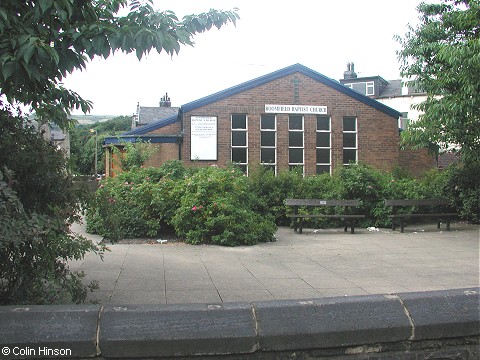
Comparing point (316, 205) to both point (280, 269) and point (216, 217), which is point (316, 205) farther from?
point (280, 269)

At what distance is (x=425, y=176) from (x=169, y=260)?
39.2ft

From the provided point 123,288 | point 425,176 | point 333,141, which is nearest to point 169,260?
point 123,288

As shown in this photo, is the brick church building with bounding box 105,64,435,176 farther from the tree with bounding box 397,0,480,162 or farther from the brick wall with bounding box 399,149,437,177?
the tree with bounding box 397,0,480,162

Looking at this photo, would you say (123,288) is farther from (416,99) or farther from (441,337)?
(416,99)

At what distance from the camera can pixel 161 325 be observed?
281 centimetres

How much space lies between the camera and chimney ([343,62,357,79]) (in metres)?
52.5

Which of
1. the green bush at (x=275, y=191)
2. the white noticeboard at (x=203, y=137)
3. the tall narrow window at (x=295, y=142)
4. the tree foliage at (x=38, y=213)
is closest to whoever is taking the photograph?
the tree foliage at (x=38, y=213)

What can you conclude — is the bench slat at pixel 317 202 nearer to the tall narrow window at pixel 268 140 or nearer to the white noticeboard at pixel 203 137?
the tall narrow window at pixel 268 140

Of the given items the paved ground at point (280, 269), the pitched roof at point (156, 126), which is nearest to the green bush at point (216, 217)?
the paved ground at point (280, 269)

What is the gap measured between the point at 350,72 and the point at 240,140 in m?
37.7

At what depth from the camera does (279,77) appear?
19.3 metres

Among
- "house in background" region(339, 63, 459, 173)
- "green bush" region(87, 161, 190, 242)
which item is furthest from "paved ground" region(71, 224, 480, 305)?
"house in background" region(339, 63, 459, 173)

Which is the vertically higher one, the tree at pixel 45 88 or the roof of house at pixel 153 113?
the roof of house at pixel 153 113

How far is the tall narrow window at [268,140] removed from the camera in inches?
754
